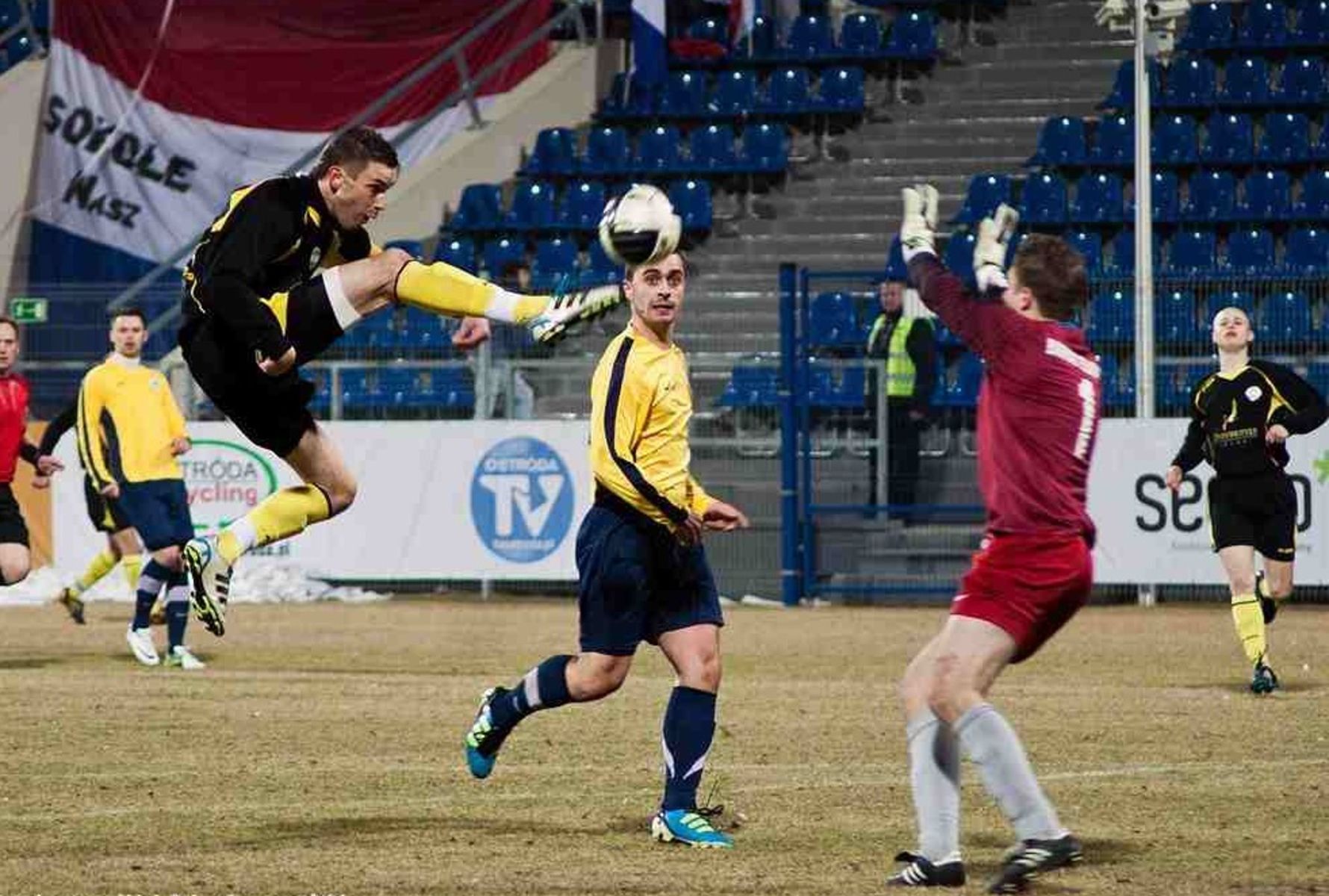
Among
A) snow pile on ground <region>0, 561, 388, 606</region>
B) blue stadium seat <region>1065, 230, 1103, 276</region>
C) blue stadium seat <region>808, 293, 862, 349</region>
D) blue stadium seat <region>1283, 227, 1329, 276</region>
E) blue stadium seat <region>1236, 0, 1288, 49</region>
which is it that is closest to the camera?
blue stadium seat <region>808, 293, 862, 349</region>

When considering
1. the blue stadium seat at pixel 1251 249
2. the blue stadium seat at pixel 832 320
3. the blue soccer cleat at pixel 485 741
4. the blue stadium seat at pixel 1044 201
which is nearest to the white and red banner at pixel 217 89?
the blue stadium seat at pixel 1044 201

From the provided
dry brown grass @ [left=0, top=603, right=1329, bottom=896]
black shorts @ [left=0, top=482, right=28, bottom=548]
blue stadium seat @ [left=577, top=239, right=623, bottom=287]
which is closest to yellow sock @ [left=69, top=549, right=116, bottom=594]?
dry brown grass @ [left=0, top=603, right=1329, bottom=896]

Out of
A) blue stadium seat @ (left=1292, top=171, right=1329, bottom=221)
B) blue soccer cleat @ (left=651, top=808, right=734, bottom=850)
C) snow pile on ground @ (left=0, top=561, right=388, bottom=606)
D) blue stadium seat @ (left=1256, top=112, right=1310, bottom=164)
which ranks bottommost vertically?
snow pile on ground @ (left=0, top=561, right=388, bottom=606)

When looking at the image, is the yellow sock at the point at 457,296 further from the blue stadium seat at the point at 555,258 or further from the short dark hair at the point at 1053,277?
the blue stadium seat at the point at 555,258

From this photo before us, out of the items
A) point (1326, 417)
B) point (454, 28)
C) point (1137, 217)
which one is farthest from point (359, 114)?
point (1326, 417)

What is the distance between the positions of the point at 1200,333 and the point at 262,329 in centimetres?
1518

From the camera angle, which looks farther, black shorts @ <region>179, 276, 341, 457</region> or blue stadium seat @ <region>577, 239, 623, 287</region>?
blue stadium seat @ <region>577, 239, 623, 287</region>

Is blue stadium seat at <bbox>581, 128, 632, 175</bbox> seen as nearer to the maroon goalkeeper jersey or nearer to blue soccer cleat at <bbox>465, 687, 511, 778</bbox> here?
blue soccer cleat at <bbox>465, 687, 511, 778</bbox>

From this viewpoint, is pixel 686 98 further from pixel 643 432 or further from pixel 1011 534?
pixel 1011 534

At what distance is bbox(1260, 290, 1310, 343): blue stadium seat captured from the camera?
899 inches

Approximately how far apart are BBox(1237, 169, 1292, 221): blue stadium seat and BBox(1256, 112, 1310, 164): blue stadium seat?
39 cm

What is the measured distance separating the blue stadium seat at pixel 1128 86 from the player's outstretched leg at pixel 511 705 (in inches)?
802

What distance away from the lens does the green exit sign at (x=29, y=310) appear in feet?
83.7

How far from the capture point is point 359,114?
1256 inches
